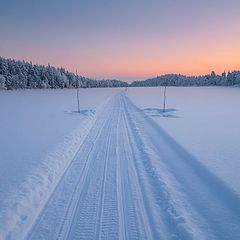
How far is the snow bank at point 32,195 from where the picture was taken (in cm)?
548

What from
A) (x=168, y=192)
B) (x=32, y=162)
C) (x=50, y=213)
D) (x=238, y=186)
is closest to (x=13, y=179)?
(x=32, y=162)

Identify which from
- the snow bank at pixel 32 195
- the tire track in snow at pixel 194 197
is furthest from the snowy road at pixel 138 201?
the snow bank at pixel 32 195

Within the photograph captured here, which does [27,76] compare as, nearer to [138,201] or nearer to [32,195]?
[32,195]

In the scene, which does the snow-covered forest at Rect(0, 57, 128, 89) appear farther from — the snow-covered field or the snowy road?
the snowy road

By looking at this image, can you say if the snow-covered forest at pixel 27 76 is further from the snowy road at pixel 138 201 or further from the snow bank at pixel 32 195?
the snowy road at pixel 138 201

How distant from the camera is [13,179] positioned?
808 cm

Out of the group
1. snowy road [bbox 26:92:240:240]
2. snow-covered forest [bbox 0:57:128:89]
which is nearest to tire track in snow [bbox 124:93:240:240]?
snowy road [bbox 26:92:240:240]

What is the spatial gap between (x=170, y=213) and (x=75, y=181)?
3.01 metres

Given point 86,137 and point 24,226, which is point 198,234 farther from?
point 86,137

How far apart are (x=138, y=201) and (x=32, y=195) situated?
2.63 meters

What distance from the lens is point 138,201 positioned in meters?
6.52

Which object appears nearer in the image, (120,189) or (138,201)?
(138,201)

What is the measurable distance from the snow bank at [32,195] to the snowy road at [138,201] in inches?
8.8

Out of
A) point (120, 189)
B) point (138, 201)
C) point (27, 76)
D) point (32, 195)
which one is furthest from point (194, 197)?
point (27, 76)
